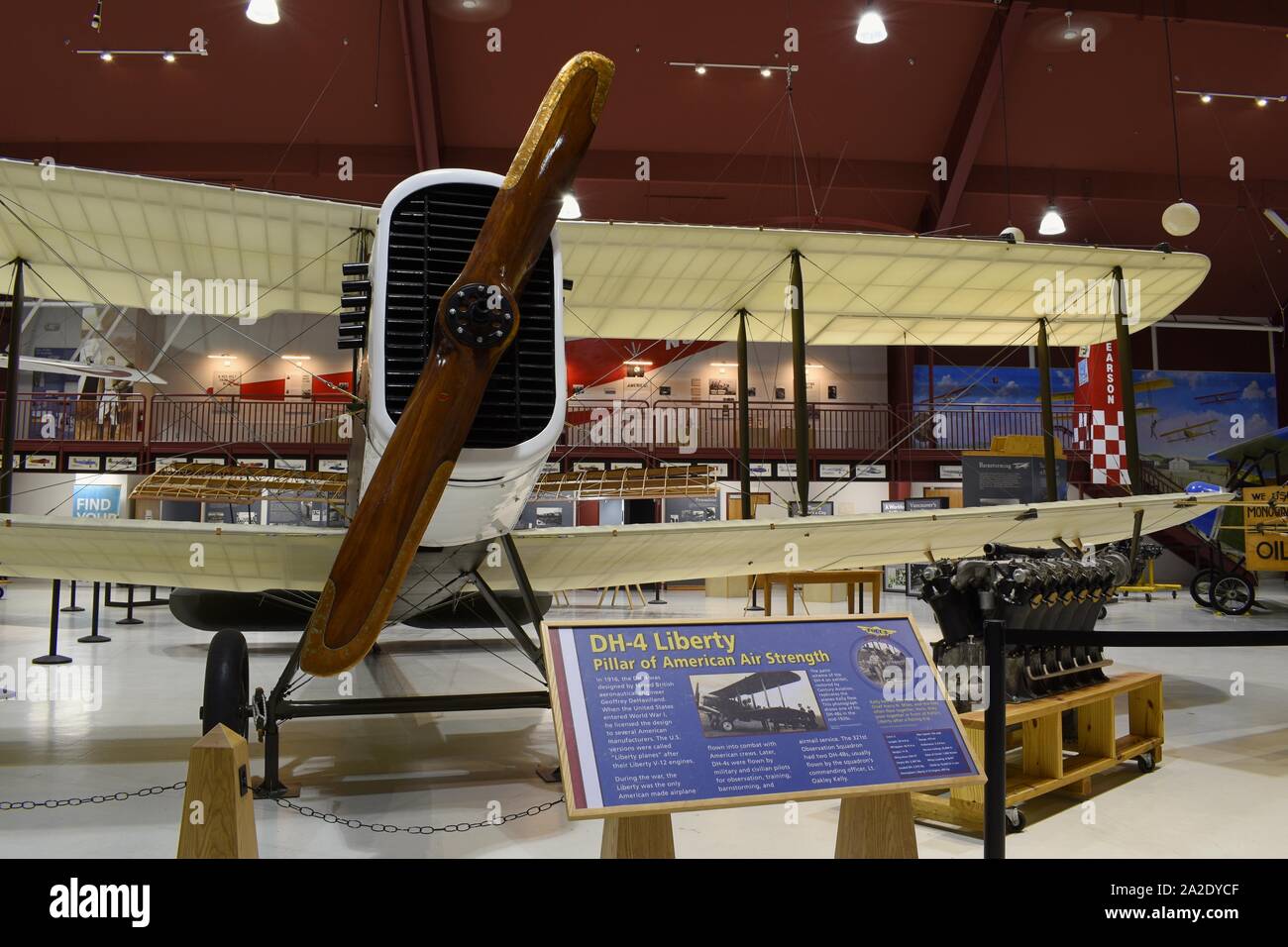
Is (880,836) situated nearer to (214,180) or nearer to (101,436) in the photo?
(214,180)

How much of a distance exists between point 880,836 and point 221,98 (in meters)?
13.7

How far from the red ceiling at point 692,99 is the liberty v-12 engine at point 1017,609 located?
9.34 meters

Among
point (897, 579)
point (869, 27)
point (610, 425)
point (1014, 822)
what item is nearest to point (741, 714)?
point (1014, 822)

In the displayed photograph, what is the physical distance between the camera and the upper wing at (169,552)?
10.6 feet

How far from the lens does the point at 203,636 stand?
8.81 metres

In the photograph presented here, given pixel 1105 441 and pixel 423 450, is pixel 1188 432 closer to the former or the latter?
pixel 1105 441

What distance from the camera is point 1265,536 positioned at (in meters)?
10.5

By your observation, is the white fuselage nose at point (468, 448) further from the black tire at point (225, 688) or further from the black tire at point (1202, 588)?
the black tire at point (1202, 588)

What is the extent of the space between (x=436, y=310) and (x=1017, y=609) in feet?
9.02

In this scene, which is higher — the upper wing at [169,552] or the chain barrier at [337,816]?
the upper wing at [169,552]

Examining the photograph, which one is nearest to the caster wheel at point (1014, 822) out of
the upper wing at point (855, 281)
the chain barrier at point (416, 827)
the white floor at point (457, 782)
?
the white floor at point (457, 782)

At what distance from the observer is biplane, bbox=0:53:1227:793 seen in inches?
81.7

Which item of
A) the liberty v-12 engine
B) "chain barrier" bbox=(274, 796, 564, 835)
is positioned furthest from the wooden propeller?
the liberty v-12 engine

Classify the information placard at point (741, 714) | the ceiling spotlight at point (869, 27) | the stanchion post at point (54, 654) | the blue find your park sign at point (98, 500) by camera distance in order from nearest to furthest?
1. the information placard at point (741, 714)
2. the stanchion post at point (54, 654)
3. the ceiling spotlight at point (869, 27)
4. the blue find your park sign at point (98, 500)
